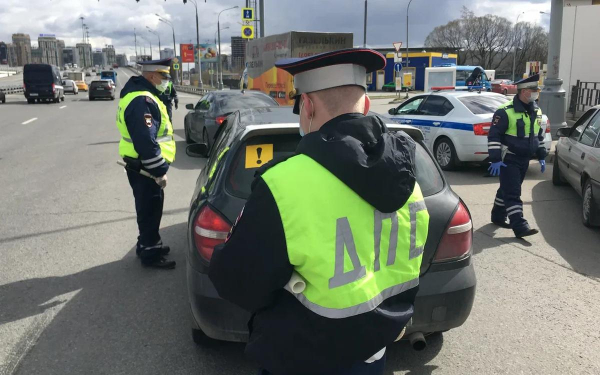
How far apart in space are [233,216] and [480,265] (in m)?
3.05

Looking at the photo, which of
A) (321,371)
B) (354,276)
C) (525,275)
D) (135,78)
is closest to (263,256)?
(354,276)

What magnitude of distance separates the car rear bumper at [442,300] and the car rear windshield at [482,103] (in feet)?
23.4

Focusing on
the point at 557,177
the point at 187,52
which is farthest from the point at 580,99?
the point at 187,52

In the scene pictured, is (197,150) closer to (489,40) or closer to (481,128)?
(481,128)

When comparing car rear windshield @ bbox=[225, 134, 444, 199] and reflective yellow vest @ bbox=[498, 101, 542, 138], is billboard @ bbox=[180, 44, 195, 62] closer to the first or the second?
reflective yellow vest @ bbox=[498, 101, 542, 138]

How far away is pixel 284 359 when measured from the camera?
1521 millimetres

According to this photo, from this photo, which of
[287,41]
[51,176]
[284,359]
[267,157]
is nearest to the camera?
[284,359]

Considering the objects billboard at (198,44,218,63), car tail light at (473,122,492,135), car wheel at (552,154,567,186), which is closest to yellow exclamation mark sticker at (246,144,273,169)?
car wheel at (552,154,567,186)

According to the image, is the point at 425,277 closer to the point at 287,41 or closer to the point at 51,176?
the point at 51,176

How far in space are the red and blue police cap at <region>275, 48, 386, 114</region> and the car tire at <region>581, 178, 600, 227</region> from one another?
5.44m

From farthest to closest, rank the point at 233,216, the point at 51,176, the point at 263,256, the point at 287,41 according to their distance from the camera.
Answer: the point at 287,41 < the point at 51,176 < the point at 233,216 < the point at 263,256

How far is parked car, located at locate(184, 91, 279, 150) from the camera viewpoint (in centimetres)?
1130

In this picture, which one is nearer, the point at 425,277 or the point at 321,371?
the point at 321,371

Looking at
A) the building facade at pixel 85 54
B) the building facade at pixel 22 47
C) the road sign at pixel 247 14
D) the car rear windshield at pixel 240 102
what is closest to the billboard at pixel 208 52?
the road sign at pixel 247 14
